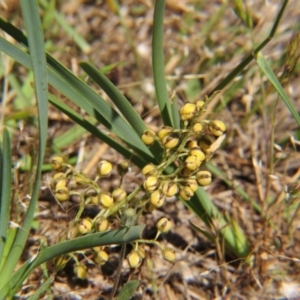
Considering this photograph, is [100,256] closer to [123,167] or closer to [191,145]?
[123,167]

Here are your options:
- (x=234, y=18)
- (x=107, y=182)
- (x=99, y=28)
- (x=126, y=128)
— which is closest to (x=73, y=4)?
(x=99, y=28)

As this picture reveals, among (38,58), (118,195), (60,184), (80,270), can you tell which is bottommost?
(80,270)

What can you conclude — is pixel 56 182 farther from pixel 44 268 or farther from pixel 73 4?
pixel 73 4

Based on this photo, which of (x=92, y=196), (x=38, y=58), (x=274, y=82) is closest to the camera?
(x=38, y=58)

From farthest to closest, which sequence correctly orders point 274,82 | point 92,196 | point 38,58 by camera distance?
point 274,82 < point 92,196 < point 38,58

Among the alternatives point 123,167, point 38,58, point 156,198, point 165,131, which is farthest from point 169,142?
point 38,58

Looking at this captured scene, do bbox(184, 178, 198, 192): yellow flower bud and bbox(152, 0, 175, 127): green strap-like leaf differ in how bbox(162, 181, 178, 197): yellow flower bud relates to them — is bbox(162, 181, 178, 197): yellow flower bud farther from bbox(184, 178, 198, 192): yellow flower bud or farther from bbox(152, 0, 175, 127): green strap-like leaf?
bbox(152, 0, 175, 127): green strap-like leaf
